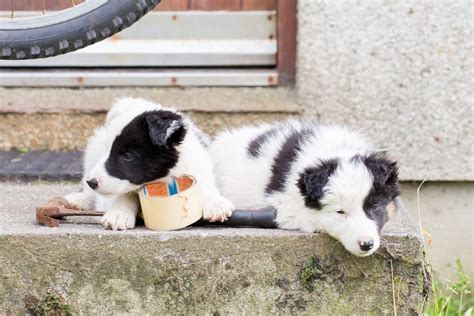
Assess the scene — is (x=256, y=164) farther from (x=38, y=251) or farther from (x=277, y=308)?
(x=38, y=251)

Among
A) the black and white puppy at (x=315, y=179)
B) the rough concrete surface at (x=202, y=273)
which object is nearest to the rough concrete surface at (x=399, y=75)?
the black and white puppy at (x=315, y=179)

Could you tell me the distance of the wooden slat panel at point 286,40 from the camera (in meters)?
6.12

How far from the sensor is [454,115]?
19.9 ft

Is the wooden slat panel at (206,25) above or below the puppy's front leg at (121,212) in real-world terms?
above

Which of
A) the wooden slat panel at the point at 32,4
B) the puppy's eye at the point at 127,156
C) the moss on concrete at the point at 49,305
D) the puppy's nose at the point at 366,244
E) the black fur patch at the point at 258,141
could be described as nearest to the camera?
the puppy's nose at the point at 366,244

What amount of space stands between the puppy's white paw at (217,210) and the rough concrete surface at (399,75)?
1.98 meters

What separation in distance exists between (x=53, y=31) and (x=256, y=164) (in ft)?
4.17

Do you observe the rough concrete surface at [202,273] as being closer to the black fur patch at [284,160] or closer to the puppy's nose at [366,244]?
the puppy's nose at [366,244]

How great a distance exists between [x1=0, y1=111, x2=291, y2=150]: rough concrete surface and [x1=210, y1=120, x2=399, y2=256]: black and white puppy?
118cm

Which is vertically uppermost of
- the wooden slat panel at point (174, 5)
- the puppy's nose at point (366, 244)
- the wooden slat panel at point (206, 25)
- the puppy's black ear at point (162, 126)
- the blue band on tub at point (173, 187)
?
the wooden slat panel at point (174, 5)

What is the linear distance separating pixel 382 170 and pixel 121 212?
3.92ft

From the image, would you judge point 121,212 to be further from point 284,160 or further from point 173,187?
point 284,160

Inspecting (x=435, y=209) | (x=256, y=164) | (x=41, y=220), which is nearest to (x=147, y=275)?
(x=41, y=220)

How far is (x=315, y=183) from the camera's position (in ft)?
13.3
